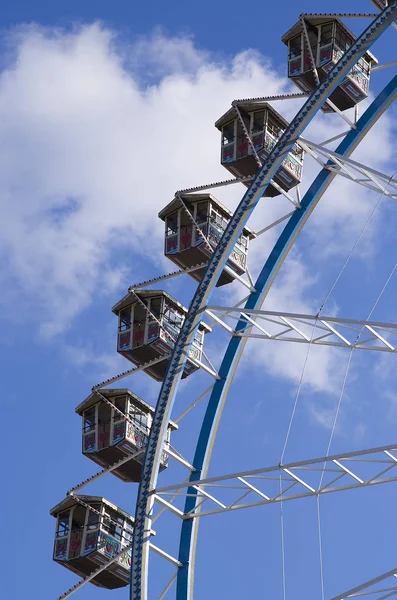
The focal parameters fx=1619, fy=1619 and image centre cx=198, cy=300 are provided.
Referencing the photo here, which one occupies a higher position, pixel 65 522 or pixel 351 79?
pixel 351 79

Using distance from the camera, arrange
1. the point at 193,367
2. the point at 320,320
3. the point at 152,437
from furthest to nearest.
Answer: the point at 193,367 < the point at 152,437 < the point at 320,320

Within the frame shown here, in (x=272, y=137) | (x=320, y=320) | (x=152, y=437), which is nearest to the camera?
(x=320, y=320)

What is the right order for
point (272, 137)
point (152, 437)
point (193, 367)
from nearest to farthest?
point (152, 437)
point (193, 367)
point (272, 137)

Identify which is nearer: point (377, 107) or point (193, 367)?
point (377, 107)

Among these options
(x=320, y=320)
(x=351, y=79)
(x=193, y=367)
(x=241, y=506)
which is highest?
(x=351, y=79)

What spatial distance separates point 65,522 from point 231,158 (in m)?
6.99

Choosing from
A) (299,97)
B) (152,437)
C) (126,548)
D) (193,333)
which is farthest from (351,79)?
(126,548)

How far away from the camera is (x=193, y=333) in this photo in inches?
942

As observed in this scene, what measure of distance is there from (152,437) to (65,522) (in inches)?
209

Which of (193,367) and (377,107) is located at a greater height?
(377,107)

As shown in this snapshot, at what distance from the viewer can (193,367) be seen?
25.4 metres

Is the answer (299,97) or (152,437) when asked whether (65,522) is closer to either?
(152,437)

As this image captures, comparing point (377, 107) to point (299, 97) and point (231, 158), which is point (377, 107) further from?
point (231, 158)

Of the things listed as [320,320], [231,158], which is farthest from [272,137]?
[320,320]
